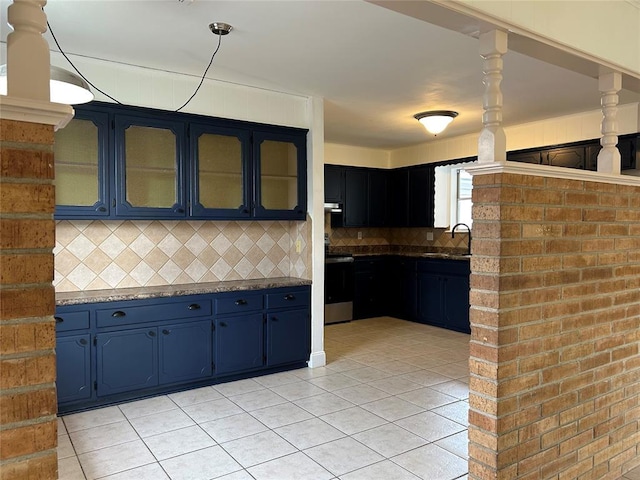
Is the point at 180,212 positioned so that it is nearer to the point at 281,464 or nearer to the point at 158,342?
the point at 158,342

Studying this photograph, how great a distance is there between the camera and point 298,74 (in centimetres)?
382

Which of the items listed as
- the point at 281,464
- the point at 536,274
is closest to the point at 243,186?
the point at 281,464

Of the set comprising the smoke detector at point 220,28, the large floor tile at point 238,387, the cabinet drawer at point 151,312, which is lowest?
the large floor tile at point 238,387

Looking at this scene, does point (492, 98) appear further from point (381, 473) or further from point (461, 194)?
point (461, 194)

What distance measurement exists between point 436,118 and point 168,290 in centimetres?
312

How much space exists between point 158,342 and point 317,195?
197cm

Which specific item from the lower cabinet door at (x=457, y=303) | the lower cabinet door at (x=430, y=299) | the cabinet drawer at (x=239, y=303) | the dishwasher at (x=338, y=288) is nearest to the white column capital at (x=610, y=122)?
the cabinet drawer at (x=239, y=303)

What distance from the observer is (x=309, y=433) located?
3.12 m

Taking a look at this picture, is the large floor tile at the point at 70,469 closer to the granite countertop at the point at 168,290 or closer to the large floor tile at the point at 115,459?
the large floor tile at the point at 115,459

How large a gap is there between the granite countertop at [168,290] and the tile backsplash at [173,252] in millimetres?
103

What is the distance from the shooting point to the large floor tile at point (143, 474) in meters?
2.55

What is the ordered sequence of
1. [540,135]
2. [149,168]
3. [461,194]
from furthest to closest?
1. [461,194]
2. [540,135]
3. [149,168]

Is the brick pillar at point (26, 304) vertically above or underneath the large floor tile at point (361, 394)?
above

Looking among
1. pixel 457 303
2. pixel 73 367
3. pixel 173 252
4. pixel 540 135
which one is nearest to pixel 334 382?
pixel 173 252
